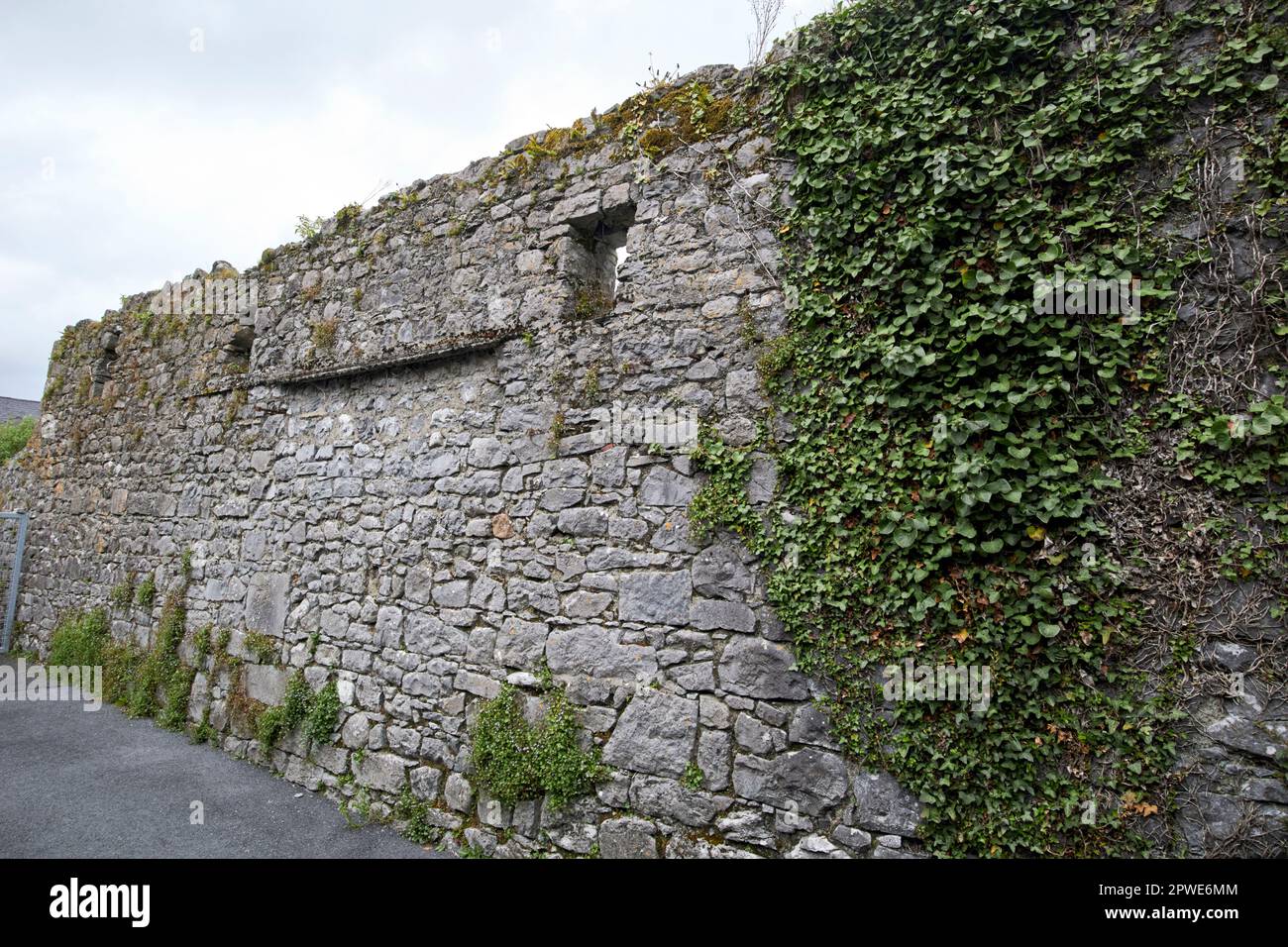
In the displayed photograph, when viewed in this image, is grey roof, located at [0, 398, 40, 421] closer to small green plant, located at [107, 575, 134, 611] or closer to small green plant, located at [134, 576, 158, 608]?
small green plant, located at [107, 575, 134, 611]

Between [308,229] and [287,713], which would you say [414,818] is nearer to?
[287,713]

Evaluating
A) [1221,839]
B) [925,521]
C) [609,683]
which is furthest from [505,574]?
[1221,839]

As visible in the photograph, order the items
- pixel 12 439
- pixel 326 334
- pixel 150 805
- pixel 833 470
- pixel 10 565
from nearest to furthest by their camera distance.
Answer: pixel 833 470 → pixel 150 805 → pixel 326 334 → pixel 10 565 → pixel 12 439

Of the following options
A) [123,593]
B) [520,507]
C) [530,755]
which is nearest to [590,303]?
[520,507]

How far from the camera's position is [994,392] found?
10.0 feet

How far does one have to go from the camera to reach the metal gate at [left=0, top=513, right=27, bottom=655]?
9.15 metres

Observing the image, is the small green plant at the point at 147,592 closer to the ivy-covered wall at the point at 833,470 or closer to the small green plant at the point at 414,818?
the ivy-covered wall at the point at 833,470

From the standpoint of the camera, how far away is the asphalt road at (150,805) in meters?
4.29

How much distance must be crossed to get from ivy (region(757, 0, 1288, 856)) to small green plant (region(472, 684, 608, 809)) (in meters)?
1.57

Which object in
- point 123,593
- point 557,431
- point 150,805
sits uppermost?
point 557,431

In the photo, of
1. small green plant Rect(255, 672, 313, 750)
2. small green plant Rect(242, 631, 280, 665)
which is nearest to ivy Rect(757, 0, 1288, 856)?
small green plant Rect(255, 672, 313, 750)

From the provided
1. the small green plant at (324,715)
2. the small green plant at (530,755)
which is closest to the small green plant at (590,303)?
the small green plant at (530,755)

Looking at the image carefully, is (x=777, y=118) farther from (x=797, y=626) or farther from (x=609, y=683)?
(x=609, y=683)

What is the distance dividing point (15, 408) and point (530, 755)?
80.2 ft
